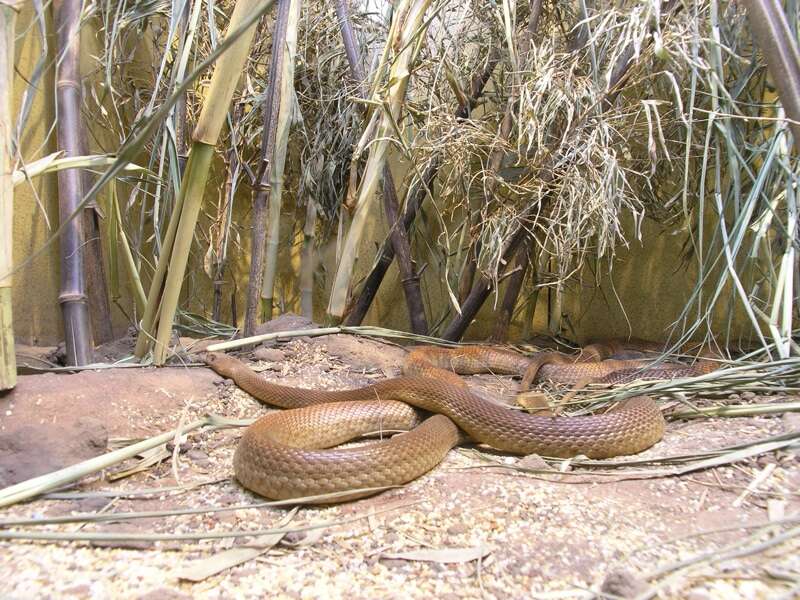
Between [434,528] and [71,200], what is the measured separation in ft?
5.43

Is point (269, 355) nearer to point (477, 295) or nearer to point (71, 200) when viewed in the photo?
point (71, 200)

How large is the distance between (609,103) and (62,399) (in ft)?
7.07

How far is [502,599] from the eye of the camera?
746mm

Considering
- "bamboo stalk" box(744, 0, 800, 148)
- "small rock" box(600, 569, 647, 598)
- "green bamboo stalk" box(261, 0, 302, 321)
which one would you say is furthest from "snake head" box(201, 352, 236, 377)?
"bamboo stalk" box(744, 0, 800, 148)

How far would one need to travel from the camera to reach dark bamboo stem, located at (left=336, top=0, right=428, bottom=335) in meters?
2.42

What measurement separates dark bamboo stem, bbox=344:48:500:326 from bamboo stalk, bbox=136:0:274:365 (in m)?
1.17

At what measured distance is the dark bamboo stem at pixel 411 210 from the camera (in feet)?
7.59

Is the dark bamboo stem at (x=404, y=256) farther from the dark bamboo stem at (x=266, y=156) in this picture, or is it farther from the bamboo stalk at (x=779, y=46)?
the bamboo stalk at (x=779, y=46)

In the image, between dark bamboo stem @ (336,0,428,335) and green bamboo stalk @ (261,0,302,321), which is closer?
green bamboo stalk @ (261,0,302,321)

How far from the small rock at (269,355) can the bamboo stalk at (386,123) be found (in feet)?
1.10

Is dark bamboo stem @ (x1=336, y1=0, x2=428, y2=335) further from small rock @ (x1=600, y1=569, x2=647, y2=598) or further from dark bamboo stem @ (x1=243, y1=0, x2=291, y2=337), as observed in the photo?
small rock @ (x1=600, y1=569, x2=647, y2=598)

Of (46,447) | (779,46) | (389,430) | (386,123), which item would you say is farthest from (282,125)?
(779,46)

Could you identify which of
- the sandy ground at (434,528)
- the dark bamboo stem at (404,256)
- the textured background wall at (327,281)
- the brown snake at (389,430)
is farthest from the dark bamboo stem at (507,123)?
the sandy ground at (434,528)

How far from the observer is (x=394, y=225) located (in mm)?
2418
